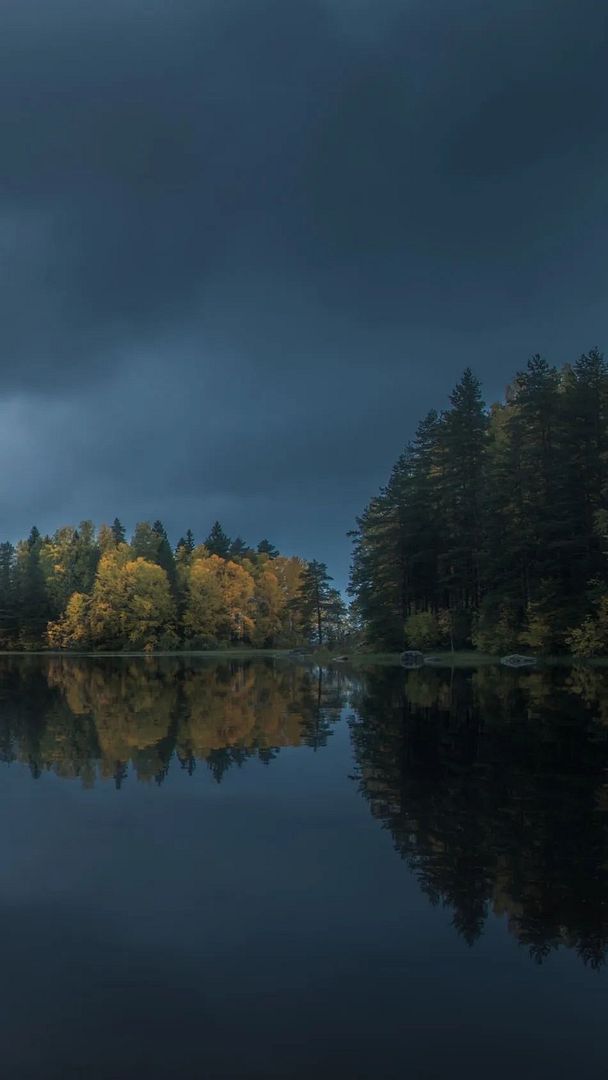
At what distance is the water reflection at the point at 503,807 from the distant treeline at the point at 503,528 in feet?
76.3

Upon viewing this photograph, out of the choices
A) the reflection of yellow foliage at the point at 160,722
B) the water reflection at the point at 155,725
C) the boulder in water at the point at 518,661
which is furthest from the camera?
the boulder in water at the point at 518,661

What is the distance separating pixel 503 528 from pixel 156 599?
203 feet

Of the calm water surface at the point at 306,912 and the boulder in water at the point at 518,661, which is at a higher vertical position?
the boulder in water at the point at 518,661

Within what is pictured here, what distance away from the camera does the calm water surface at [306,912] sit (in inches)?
230

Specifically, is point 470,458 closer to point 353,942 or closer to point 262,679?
point 262,679

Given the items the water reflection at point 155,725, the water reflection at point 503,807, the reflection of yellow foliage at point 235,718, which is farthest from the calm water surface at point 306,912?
the reflection of yellow foliage at point 235,718

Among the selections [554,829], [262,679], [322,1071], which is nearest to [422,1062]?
[322,1071]

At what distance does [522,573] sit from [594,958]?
5018 cm

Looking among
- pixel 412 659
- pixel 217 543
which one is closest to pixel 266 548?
pixel 217 543

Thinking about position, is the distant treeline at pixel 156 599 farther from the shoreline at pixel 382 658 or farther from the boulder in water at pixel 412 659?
the boulder in water at pixel 412 659

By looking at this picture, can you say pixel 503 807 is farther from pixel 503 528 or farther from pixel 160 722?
pixel 503 528

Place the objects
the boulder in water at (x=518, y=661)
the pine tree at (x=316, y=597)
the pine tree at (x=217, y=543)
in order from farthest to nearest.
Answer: the pine tree at (x=217, y=543) < the pine tree at (x=316, y=597) < the boulder in water at (x=518, y=661)

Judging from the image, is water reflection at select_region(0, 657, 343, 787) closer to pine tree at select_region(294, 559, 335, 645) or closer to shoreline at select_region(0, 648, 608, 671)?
shoreline at select_region(0, 648, 608, 671)

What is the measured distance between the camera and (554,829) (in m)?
11.3
